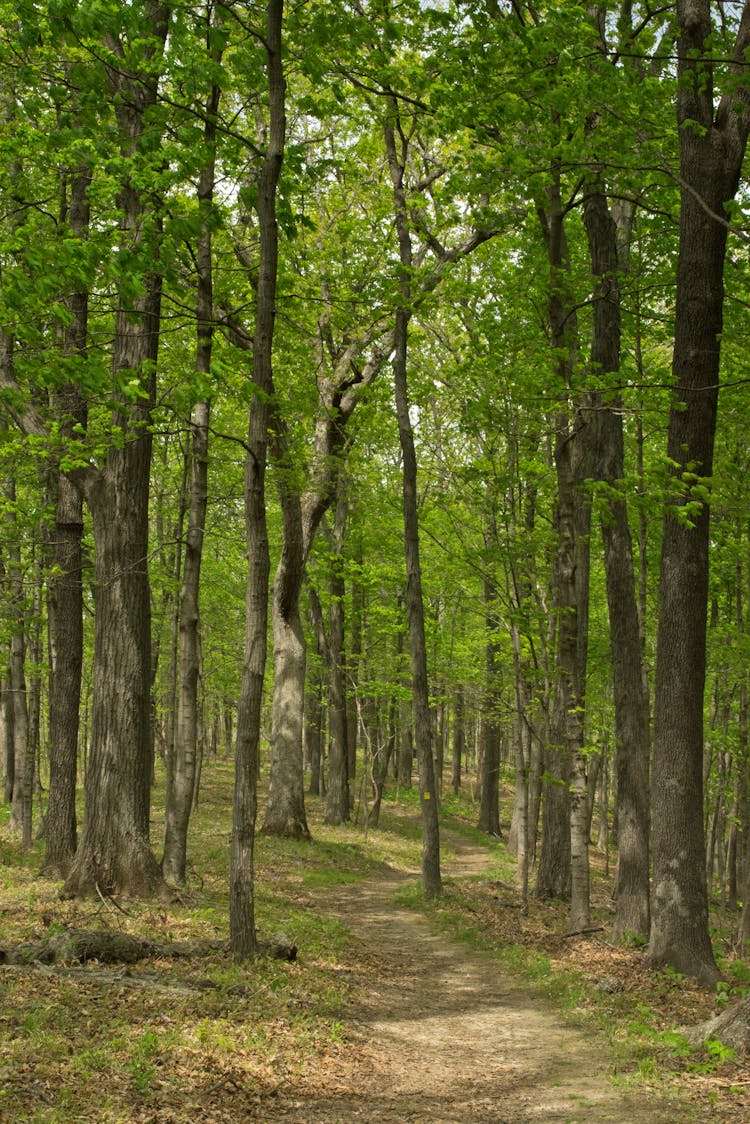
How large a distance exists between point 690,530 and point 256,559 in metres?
4.59

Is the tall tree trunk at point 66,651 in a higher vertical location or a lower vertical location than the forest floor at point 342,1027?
higher

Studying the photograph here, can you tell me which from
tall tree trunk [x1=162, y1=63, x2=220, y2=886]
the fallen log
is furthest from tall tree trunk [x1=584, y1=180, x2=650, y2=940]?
the fallen log

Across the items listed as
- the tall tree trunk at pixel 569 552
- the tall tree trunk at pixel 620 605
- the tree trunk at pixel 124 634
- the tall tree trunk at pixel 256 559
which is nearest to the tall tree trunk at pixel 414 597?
the tall tree trunk at pixel 569 552

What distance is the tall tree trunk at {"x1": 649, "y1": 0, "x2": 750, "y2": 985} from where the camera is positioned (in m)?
8.77

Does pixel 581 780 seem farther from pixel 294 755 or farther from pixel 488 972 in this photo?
pixel 294 755

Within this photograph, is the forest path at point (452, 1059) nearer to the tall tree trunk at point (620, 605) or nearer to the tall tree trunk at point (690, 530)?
the tall tree trunk at point (690, 530)

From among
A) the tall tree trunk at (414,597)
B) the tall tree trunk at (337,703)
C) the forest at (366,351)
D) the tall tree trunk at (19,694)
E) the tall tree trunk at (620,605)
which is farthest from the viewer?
the tall tree trunk at (337,703)

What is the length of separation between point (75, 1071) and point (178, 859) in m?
5.78

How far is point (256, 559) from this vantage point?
329 inches

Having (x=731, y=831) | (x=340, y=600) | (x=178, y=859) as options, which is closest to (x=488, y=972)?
(x=178, y=859)

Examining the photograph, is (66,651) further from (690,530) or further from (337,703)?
(337,703)

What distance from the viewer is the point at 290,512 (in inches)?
709

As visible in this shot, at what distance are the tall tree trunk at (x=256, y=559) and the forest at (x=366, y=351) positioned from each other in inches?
1.3

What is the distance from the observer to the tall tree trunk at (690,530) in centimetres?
877
